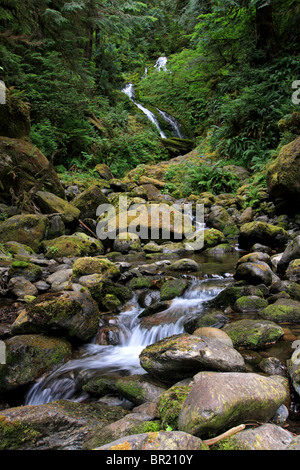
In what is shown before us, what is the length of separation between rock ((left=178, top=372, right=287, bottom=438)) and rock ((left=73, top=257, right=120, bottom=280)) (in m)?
3.28

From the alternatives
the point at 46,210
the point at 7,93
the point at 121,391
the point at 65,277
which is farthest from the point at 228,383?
the point at 7,93

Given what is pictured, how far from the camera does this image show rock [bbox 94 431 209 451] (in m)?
1.51

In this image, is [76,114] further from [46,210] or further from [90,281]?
[90,281]

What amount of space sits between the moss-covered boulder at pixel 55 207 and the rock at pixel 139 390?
21.2 ft

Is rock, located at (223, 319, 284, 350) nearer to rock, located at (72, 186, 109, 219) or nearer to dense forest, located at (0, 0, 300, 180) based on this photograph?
rock, located at (72, 186, 109, 219)

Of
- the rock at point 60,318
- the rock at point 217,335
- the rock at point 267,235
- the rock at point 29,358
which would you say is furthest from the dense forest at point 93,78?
the rock at point 217,335

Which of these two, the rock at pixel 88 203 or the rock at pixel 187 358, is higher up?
the rock at pixel 88 203

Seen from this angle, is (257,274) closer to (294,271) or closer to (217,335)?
(294,271)

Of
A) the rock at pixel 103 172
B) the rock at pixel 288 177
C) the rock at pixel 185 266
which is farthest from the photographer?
the rock at pixel 103 172

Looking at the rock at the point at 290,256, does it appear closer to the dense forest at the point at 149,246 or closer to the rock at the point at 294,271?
the dense forest at the point at 149,246

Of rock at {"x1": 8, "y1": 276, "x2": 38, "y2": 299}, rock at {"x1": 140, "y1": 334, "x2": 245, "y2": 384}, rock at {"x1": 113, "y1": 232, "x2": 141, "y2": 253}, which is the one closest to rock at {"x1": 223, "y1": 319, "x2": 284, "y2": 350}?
rock at {"x1": 140, "y1": 334, "x2": 245, "y2": 384}

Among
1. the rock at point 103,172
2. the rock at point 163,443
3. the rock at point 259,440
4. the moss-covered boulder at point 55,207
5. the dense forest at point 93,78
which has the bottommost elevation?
the rock at point 259,440

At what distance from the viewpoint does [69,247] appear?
23.3 feet

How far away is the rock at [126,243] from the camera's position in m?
8.37
